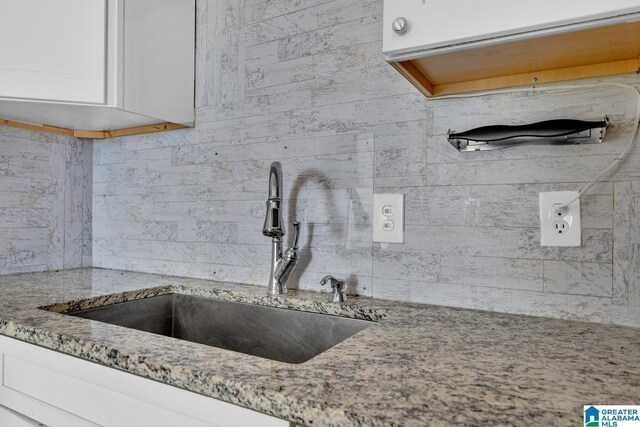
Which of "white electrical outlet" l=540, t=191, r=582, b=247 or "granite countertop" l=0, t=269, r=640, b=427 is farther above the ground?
"white electrical outlet" l=540, t=191, r=582, b=247

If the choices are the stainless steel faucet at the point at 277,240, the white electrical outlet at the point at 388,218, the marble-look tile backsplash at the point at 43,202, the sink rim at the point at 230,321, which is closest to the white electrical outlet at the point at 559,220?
the white electrical outlet at the point at 388,218

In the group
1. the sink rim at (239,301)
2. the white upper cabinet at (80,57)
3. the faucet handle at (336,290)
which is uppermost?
the white upper cabinet at (80,57)

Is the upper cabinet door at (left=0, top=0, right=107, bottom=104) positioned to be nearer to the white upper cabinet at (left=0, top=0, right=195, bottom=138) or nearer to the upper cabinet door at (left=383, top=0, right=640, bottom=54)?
the white upper cabinet at (left=0, top=0, right=195, bottom=138)

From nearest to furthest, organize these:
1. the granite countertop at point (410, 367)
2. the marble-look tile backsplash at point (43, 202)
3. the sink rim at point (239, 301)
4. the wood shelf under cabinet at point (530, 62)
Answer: the granite countertop at point (410, 367), the wood shelf under cabinet at point (530, 62), the sink rim at point (239, 301), the marble-look tile backsplash at point (43, 202)

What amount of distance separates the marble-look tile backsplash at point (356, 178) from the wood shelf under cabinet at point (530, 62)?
0.13ft

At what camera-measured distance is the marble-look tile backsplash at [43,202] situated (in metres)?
1.66

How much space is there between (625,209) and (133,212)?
5.45ft

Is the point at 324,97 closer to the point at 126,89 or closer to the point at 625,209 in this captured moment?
the point at 126,89

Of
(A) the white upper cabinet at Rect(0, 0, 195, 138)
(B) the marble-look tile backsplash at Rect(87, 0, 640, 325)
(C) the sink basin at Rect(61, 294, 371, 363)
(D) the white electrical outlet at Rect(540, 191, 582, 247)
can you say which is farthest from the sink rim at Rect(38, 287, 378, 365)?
(A) the white upper cabinet at Rect(0, 0, 195, 138)

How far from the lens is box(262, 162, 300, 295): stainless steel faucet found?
1.25 m

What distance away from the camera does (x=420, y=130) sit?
1.18 m

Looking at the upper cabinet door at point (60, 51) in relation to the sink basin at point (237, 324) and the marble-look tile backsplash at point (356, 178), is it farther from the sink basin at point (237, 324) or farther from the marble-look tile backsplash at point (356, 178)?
the sink basin at point (237, 324)

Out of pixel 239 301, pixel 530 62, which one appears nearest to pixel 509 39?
pixel 530 62

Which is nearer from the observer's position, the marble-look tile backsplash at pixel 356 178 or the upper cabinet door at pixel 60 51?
the marble-look tile backsplash at pixel 356 178
